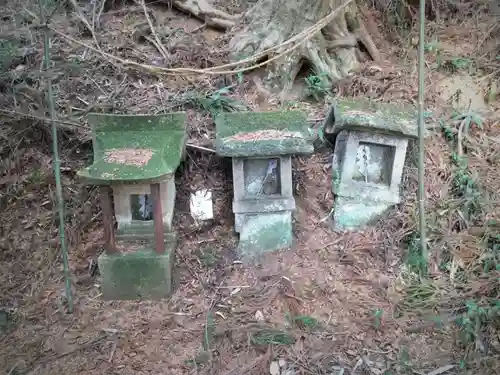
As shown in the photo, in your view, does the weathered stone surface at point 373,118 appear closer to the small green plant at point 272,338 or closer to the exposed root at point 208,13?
the small green plant at point 272,338

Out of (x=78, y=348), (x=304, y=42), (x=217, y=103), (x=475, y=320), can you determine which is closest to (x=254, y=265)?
(x=78, y=348)

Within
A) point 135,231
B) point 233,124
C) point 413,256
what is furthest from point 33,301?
point 413,256

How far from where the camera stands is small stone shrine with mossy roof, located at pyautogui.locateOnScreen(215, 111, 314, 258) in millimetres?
4711

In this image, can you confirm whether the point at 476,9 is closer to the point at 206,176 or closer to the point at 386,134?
the point at 386,134

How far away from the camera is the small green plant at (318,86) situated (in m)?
6.21

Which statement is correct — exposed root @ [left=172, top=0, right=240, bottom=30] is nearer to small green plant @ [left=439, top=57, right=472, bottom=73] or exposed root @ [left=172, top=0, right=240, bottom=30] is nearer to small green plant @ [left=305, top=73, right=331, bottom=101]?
small green plant @ [left=305, top=73, right=331, bottom=101]

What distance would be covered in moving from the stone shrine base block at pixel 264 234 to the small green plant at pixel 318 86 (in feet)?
6.58

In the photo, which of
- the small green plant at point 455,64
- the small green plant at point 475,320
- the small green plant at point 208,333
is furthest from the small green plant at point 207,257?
the small green plant at point 455,64

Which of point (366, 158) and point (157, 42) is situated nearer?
point (366, 158)

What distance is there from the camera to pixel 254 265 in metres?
4.85

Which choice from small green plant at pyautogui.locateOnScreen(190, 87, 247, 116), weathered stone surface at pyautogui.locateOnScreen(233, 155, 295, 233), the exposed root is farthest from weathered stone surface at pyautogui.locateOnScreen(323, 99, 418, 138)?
the exposed root

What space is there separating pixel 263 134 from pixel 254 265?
1269 mm

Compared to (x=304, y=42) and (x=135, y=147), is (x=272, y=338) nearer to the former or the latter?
(x=135, y=147)

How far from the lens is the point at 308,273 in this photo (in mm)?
4688
